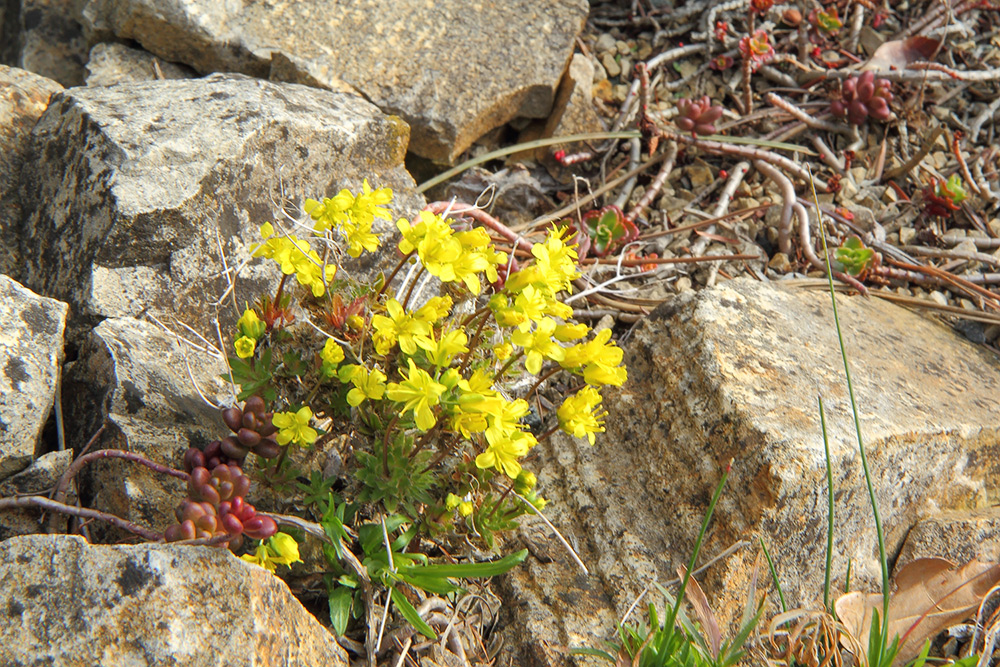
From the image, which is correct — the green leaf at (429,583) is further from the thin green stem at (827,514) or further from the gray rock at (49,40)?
the gray rock at (49,40)

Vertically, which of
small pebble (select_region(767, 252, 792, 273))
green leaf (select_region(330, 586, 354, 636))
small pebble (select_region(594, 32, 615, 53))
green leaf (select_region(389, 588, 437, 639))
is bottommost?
green leaf (select_region(330, 586, 354, 636))

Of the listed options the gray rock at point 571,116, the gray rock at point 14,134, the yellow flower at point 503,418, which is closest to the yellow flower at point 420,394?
the yellow flower at point 503,418

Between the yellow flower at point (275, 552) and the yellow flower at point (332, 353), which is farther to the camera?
the yellow flower at point (332, 353)

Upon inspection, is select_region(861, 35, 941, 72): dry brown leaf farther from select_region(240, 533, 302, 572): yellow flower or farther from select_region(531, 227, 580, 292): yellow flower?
select_region(240, 533, 302, 572): yellow flower

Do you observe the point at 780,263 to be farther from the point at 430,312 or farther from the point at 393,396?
the point at 393,396

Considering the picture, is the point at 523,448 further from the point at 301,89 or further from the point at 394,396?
the point at 301,89

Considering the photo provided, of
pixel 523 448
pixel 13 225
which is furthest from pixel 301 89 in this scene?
pixel 523 448

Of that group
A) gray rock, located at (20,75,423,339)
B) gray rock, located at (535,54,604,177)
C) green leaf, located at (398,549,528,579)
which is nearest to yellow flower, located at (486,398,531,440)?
green leaf, located at (398,549,528,579)
